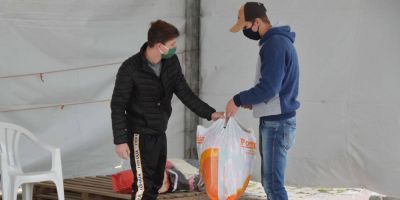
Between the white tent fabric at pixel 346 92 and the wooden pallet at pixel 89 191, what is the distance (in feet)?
3.73

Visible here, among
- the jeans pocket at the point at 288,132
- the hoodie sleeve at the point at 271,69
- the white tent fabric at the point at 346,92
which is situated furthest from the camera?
the white tent fabric at the point at 346,92

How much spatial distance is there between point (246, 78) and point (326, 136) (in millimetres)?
894

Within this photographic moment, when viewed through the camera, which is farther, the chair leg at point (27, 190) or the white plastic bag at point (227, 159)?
the chair leg at point (27, 190)

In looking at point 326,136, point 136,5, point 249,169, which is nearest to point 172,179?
point 249,169

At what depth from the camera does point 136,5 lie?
605cm

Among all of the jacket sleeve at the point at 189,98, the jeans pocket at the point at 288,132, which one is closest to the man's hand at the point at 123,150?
the jacket sleeve at the point at 189,98

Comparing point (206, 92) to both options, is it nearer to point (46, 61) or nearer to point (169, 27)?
point (46, 61)

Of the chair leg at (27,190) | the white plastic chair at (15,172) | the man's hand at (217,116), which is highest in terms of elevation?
the man's hand at (217,116)

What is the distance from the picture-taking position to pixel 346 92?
17.9 feet

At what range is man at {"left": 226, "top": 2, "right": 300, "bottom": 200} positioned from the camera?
375 cm

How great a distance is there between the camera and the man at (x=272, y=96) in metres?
3.75

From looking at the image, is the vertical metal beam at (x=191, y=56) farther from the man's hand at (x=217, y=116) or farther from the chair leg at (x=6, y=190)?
the chair leg at (x=6, y=190)

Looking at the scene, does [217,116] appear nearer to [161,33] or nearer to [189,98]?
[189,98]

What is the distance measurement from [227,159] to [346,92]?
175 cm
